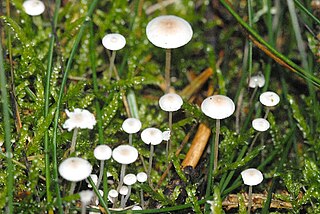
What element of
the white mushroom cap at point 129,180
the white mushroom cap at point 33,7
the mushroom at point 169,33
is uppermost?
the white mushroom cap at point 33,7

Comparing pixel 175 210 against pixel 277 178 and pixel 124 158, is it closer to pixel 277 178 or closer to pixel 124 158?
pixel 124 158

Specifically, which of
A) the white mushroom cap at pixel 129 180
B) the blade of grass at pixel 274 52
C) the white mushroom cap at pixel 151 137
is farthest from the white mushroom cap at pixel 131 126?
the blade of grass at pixel 274 52

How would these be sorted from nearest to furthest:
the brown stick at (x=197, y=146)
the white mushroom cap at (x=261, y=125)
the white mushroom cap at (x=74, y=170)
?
the white mushroom cap at (x=74, y=170), the white mushroom cap at (x=261, y=125), the brown stick at (x=197, y=146)

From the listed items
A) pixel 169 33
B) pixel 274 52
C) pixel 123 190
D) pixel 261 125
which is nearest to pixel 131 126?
pixel 123 190

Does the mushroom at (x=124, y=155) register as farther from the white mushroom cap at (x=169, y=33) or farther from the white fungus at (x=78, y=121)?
the white mushroom cap at (x=169, y=33)

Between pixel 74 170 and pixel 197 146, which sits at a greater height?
pixel 197 146

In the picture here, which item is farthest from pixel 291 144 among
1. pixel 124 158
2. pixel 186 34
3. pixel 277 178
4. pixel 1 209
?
pixel 1 209

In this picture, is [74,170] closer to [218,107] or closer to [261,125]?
[218,107]
